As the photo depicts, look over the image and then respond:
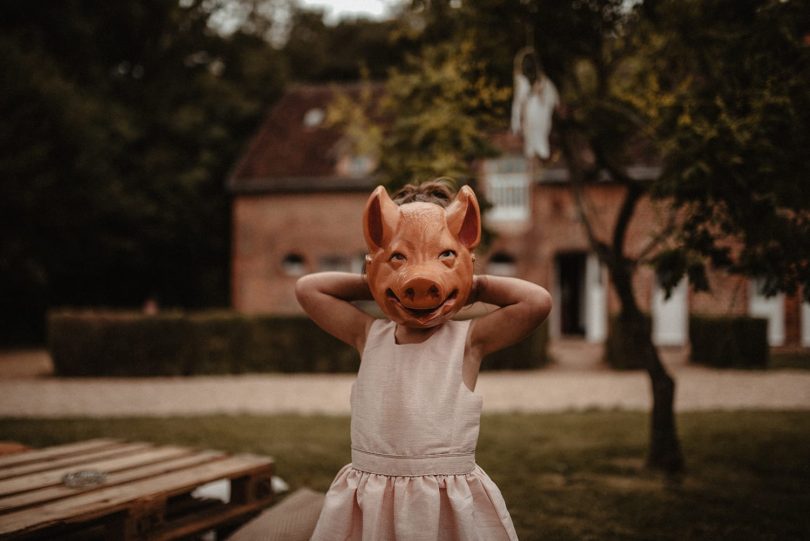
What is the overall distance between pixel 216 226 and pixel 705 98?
22.8 meters

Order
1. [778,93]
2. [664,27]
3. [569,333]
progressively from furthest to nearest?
1. [569,333]
2. [664,27]
3. [778,93]

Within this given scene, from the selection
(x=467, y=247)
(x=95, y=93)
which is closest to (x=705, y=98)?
(x=467, y=247)

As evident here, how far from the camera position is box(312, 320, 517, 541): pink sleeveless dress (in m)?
2.50

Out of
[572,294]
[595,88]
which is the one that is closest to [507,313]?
[595,88]

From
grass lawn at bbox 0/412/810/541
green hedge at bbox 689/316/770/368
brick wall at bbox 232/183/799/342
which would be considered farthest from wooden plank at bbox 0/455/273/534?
brick wall at bbox 232/183/799/342

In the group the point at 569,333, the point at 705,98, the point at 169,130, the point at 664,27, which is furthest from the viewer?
the point at 169,130

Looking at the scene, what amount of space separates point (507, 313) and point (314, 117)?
20566 millimetres

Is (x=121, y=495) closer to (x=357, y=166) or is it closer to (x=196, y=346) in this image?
(x=196, y=346)

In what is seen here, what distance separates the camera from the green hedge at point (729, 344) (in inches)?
505

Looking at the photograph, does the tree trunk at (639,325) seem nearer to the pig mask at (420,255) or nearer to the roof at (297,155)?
the pig mask at (420,255)

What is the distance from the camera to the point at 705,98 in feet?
15.9

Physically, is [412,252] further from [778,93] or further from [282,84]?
[282,84]

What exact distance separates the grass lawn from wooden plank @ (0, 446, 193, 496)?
62.1 inches

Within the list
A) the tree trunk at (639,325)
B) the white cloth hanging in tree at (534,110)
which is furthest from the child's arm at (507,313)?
the tree trunk at (639,325)
